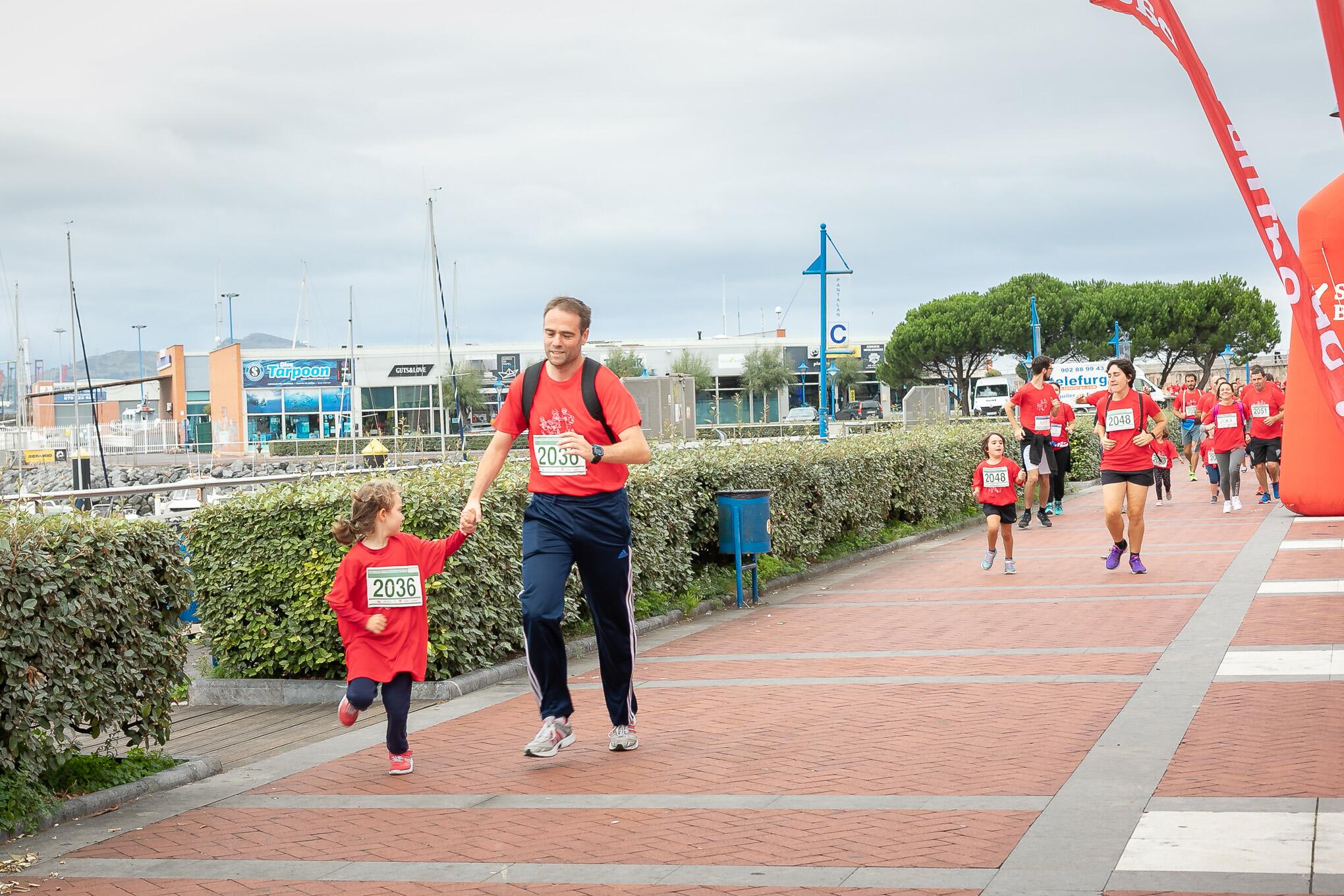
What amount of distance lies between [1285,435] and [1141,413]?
7256mm

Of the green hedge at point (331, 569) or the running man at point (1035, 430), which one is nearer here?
the green hedge at point (331, 569)

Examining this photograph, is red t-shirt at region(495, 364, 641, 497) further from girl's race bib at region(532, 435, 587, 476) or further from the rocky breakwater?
the rocky breakwater

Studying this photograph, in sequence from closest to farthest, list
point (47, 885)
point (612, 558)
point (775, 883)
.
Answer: point (775, 883) → point (47, 885) → point (612, 558)

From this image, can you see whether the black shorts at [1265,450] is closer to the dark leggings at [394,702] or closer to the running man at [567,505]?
the running man at [567,505]

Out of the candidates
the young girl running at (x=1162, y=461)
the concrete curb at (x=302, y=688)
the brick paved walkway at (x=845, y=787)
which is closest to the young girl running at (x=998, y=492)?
the young girl running at (x=1162, y=461)

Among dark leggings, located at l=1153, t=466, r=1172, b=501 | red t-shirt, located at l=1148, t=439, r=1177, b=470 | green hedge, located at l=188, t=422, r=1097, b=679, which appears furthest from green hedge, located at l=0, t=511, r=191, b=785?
dark leggings, located at l=1153, t=466, r=1172, b=501

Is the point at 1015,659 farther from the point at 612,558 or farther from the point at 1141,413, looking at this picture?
the point at 1141,413

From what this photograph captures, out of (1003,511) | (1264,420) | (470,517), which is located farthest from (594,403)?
(1264,420)

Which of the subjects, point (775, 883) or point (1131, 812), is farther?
point (1131, 812)

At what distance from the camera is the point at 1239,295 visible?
7381 cm

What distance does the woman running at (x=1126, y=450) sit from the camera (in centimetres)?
1266

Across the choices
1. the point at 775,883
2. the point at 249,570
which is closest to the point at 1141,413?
the point at 249,570

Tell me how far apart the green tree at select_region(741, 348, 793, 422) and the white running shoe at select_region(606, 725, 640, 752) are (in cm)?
7160

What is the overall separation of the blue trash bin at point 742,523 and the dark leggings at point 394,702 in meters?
6.03
